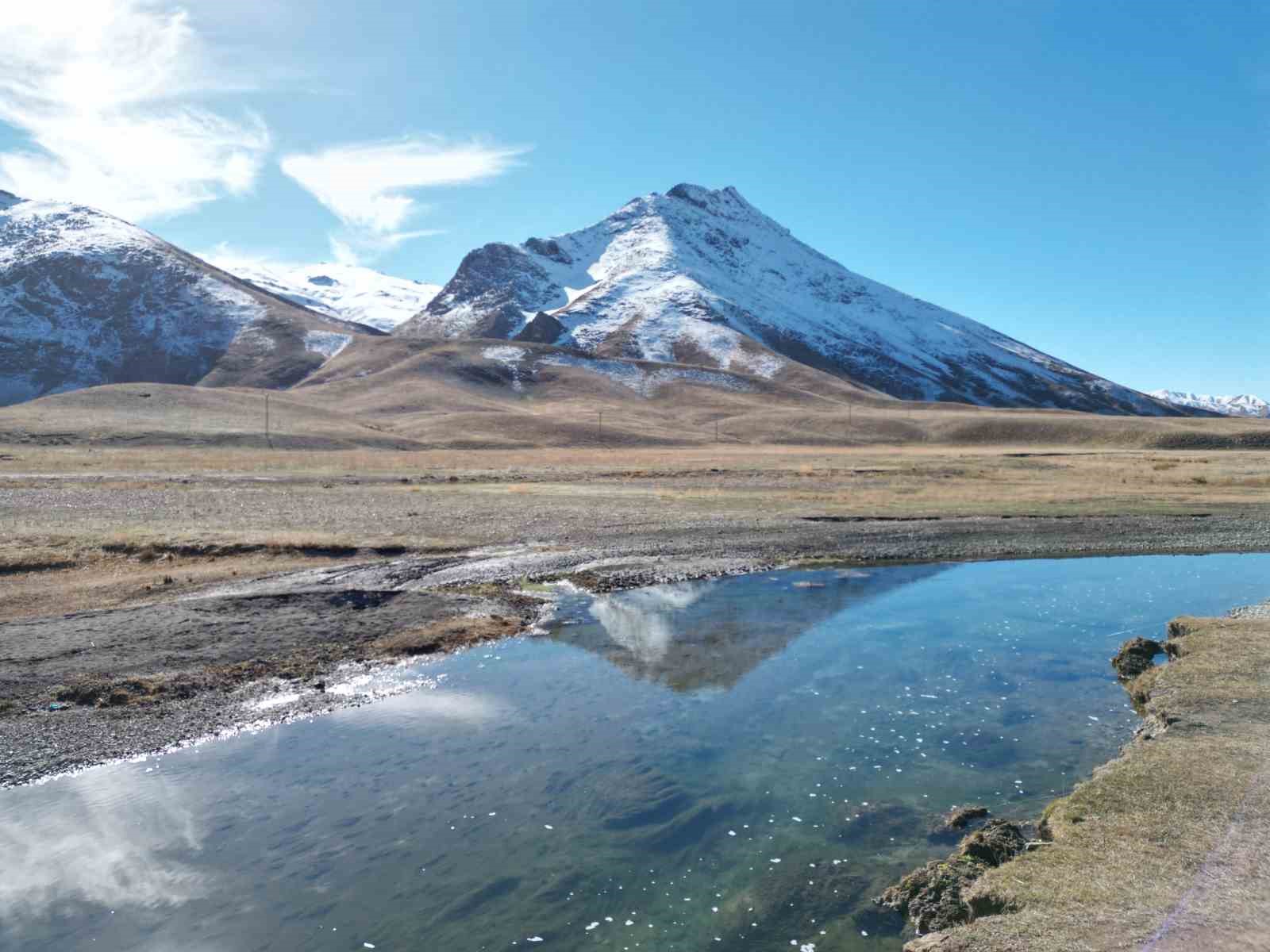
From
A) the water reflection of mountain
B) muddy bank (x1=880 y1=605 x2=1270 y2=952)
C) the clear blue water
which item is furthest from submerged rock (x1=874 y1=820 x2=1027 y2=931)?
the water reflection of mountain

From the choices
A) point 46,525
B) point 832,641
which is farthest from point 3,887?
point 46,525

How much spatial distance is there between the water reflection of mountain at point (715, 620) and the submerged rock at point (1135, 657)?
7.76 metres

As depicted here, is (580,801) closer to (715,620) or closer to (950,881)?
(950,881)

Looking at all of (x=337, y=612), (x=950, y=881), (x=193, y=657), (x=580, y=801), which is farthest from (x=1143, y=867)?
(x=337, y=612)

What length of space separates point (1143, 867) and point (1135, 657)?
38.5 ft

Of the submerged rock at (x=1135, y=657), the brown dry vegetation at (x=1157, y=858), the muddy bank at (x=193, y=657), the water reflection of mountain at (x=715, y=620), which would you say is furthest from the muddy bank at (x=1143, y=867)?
the muddy bank at (x=193, y=657)

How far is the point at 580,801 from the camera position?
13227 millimetres

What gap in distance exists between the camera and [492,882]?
11.0 meters

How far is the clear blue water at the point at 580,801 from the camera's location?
403 inches

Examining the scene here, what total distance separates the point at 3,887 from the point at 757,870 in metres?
9.84

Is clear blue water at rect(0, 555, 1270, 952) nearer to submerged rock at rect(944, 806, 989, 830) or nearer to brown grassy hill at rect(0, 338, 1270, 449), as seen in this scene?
submerged rock at rect(944, 806, 989, 830)

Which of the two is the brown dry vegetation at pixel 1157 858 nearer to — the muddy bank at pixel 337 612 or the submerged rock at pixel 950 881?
the submerged rock at pixel 950 881

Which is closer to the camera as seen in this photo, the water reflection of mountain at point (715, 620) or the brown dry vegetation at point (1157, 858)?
the brown dry vegetation at point (1157, 858)

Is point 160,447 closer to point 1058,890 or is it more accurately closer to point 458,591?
point 458,591
